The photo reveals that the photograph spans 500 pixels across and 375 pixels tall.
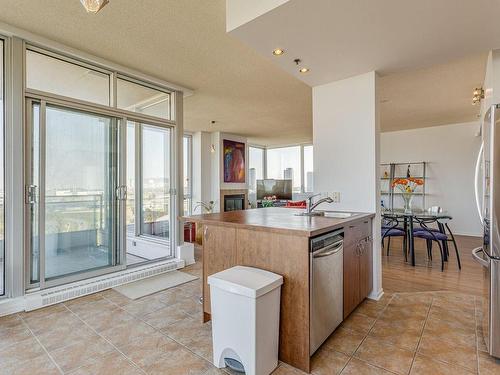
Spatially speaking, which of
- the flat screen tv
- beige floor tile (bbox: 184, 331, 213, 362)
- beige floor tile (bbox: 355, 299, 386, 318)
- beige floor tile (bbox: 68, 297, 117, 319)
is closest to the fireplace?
the flat screen tv

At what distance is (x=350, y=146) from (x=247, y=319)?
7.12 ft

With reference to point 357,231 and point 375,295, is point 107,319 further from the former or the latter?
point 375,295

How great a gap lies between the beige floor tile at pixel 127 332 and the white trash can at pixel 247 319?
0.75 m

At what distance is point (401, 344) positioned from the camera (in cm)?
207

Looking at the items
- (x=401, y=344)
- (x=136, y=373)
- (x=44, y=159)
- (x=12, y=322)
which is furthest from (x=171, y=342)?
(x=44, y=159)

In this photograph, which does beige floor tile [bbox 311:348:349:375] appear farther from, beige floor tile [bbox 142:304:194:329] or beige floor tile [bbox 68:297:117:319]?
beige floor tile [bbox 68:297:117:319]

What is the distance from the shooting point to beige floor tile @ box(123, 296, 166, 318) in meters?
2.64

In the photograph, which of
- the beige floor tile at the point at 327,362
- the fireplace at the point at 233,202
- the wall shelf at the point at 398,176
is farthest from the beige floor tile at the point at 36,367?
the wall shelf at the point at 398,176

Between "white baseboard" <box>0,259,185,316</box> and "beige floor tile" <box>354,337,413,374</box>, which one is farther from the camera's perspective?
"white baseboard" <box>0,259,185,316</box>

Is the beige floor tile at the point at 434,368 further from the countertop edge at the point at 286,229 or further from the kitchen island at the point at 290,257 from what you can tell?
the countertop edge at the point at 286,229

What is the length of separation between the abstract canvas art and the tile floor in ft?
18.1

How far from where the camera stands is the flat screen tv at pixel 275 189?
9469 mm

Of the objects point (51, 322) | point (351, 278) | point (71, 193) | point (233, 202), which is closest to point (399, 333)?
point (351, 278)

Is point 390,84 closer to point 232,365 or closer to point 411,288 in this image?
point 411,288
